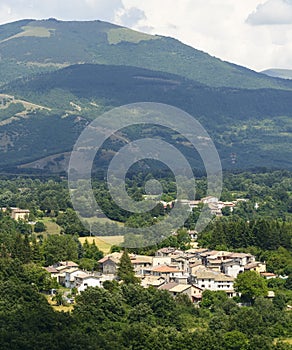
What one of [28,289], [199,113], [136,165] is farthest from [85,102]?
[28,289]

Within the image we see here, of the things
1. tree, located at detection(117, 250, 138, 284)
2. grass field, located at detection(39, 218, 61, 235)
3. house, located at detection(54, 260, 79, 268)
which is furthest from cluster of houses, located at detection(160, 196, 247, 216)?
tree, located at detection(117, 250, 138, 284)

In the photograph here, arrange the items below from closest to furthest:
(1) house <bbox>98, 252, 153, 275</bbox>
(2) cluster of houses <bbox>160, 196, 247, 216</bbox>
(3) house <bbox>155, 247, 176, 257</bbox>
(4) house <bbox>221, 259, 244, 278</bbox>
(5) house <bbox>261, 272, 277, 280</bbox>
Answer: (5) house <bbox>261, 272, 277, 280</bbox>, (1) house <bbox>98, 252, 153, 275</bbox>, (4) house <bbox>221, 259, 244, 278</bbox>, (3) house <bbox>155, 247, 176, 257</bbox>, (2) cluster of houses <bbox>160, 196, 247, 216</bbox>

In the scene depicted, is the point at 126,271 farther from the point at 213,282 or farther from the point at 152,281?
the point at 213,282

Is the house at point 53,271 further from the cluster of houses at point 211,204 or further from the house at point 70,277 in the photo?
the cluster of houses at point 211,204

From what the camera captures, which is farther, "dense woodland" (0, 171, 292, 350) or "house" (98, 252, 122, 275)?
"house" (98, 252, 122, 275)

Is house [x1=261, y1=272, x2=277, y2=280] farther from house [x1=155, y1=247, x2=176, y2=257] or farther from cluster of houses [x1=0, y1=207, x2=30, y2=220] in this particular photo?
cluster of houses [x1=0, y1=207, x2=30, y2=220]

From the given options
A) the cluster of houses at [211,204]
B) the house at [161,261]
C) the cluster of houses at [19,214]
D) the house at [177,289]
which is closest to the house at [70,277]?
the house at [177,289]
